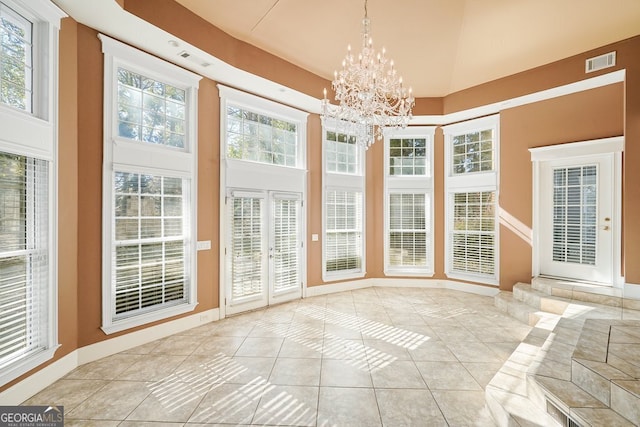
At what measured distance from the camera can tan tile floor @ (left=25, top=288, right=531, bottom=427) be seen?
7.19ft

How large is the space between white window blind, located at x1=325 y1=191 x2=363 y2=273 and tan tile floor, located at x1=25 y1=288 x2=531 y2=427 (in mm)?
1578

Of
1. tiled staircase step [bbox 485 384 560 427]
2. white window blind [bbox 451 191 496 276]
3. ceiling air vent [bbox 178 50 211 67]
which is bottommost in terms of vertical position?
tiled staircase step [bbox 485 384 560 427]

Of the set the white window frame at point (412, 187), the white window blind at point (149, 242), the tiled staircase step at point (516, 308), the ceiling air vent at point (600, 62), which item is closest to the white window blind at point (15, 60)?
the white window blind at point (149, 242)

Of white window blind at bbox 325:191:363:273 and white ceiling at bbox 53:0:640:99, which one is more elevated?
white ceiling at bbox 53:0:640:99

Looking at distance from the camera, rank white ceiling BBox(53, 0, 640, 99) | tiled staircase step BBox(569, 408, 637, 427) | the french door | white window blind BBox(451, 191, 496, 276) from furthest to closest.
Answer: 1. white window blind BBox(451, 191, 496, 276)
2. the french door
3. white ceiling BBox(53, 0, 640, 99)
4. tiled staircase step BBox(569, 408, 637, 427)

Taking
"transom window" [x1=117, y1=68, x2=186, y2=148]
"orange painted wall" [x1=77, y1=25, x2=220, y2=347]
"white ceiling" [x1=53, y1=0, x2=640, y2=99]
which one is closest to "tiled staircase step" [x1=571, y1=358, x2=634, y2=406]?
"white ceiling" [x1=53, y1=0, x2=640, y2=99]

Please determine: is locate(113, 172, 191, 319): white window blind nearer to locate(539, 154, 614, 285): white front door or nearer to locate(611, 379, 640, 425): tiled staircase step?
locate(611, 379, 640, 425): tiled staircase step

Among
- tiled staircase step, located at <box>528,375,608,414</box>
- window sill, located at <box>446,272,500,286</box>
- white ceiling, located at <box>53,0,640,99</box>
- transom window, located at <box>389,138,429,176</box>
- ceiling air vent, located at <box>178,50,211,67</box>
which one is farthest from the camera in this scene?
transom window, located at <box>389,138,429,176</box>

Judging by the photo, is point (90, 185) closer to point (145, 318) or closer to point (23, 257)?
point (23, 257)

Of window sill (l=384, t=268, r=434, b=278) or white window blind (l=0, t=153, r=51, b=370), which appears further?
window sill (l=384, t=268, r=434, b=278)

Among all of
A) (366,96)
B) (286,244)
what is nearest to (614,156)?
(366,96)

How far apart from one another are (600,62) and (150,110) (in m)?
6.29

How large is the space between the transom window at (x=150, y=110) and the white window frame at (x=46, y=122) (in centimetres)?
65

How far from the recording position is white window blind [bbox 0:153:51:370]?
2277 millimetres
